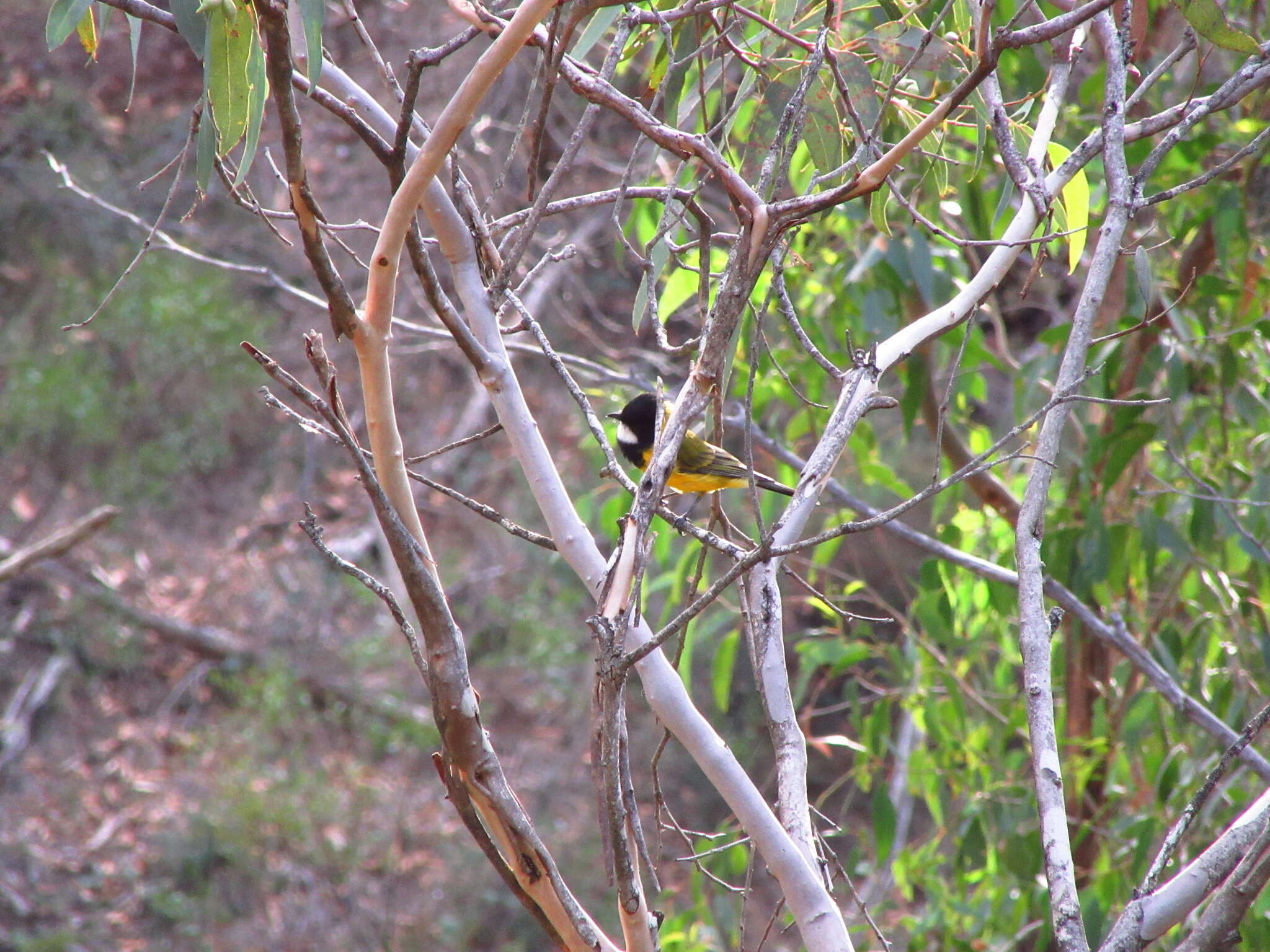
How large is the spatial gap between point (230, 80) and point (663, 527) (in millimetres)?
2056

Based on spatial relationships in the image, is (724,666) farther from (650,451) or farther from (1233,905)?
(1233,905)

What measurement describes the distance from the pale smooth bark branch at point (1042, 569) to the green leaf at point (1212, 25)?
0.12m

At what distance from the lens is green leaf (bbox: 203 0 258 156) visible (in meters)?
1.35

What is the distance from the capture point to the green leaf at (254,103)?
140 cm

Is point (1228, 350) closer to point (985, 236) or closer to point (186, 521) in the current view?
point (985, 236)

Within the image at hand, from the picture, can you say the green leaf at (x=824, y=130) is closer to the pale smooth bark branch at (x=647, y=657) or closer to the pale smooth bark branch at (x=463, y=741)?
the pale smooth bark branch at (x=647, y=657)

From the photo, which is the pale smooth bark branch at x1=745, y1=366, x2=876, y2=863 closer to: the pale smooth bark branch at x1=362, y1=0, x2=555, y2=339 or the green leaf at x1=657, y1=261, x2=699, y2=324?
the pale smooth bark branch at x1=362, y1=0, x2=555, y2=339

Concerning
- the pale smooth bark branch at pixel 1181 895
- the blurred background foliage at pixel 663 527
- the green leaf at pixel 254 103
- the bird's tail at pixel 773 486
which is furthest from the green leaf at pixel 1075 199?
the green leaf at pixel 254 103

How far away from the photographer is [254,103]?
4.78 ft

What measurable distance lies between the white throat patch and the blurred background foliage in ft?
0.78

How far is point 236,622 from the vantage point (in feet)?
24.4

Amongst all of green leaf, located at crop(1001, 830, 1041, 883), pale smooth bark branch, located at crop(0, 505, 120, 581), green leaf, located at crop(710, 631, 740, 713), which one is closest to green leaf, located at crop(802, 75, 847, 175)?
green leaf, located at crop(710, 631, 740, 713)

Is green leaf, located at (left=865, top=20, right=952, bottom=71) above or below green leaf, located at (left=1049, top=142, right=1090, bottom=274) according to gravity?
above

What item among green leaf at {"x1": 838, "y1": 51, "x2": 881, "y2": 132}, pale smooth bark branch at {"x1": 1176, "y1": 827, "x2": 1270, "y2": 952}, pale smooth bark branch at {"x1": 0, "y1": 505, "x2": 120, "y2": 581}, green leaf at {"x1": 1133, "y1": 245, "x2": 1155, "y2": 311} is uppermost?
pale smooth bark branch at {"x1": 0, "y1": 505, "x2": 120, "y2": 581}
